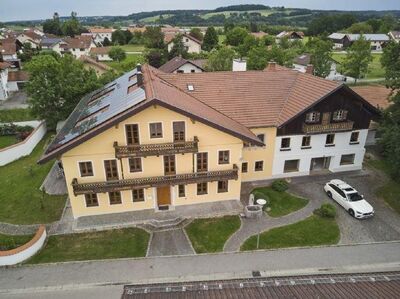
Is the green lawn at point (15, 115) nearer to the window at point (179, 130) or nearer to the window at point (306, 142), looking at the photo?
the window at point (179, 130)

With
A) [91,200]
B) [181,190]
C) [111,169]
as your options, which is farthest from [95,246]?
[181,190]

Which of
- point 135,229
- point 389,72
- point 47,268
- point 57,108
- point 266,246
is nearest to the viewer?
point 47,268

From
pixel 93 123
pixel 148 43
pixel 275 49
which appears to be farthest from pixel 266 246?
pixel 148 43

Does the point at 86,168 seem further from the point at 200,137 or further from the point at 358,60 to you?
the point at 358,60

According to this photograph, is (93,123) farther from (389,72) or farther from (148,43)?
(148,43)

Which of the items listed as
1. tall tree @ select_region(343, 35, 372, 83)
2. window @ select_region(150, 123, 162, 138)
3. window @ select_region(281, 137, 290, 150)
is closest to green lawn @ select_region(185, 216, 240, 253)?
window @ select_region(150, 123, 162, 138)
